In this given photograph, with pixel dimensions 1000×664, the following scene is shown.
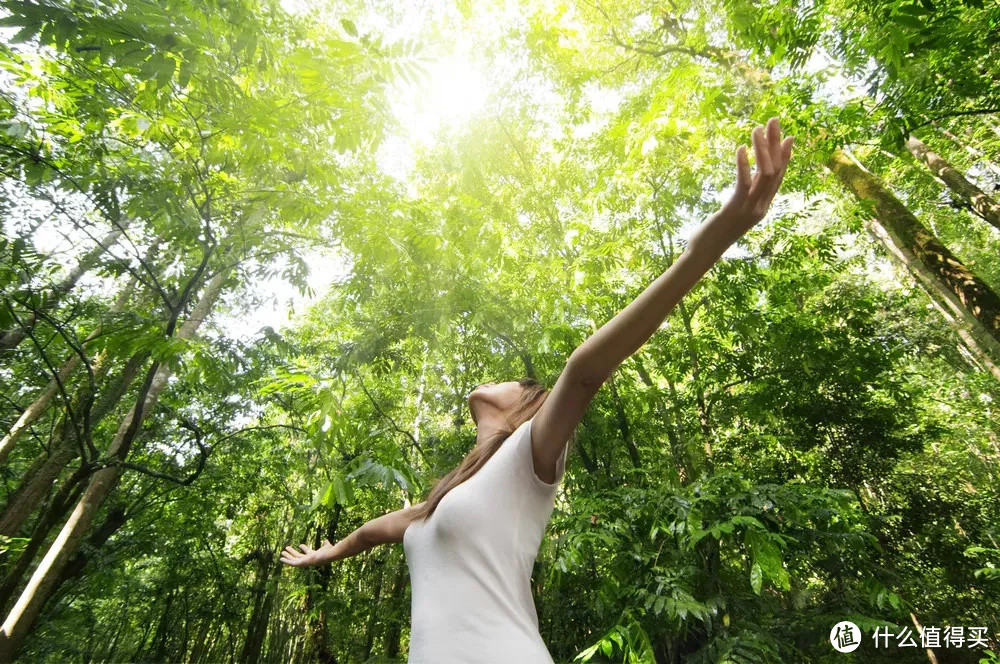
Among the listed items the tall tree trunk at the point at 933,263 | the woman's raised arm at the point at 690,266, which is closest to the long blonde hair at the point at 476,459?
the woman's raised arm at the point at 690,266

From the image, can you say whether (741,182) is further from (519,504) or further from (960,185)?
(960,185)

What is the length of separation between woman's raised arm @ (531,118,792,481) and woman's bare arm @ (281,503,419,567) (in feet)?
3.23

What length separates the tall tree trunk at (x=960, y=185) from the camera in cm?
506

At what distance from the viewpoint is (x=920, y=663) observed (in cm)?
695

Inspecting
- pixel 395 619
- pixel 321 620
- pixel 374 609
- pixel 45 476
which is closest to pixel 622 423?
pixel 395 619

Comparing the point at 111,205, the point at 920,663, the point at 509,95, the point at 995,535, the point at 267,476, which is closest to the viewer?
the point at 111,205

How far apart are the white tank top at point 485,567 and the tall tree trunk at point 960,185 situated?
6.56 metres

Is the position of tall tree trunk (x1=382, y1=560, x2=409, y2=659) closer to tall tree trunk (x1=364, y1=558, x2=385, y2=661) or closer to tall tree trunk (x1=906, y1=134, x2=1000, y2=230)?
tall tree trunk (x1=364, y1=558, x2=385, y2=661)

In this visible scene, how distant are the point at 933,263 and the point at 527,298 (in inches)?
154

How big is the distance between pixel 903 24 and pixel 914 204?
5681 mm

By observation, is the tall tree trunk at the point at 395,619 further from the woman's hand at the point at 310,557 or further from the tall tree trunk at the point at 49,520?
the woman's hand at the point at 310,557

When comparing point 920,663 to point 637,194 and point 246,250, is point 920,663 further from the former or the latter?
point 246,250

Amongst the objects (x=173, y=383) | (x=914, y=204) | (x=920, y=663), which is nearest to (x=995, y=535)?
(x=920, y=663)

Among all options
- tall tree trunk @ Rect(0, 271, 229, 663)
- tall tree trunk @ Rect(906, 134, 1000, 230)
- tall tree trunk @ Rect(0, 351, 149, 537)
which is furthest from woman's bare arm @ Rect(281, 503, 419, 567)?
tall tree trunk @ Rect(906, 134, 1000, 230)
